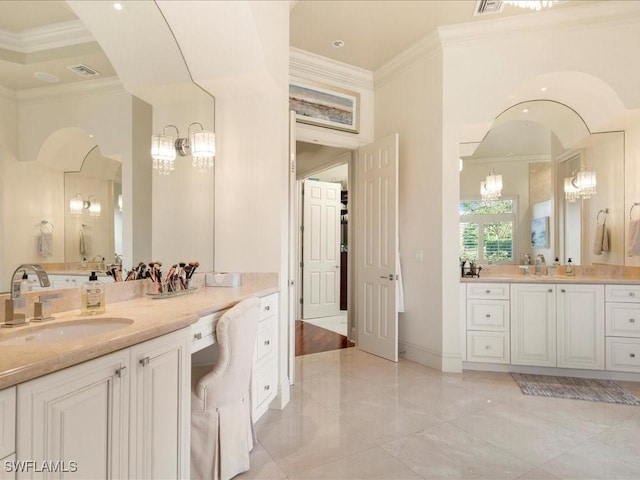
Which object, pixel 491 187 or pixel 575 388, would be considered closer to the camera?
pixel 575 388

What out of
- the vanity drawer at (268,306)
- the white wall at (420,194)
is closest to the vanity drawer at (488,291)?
the white wall at (420,194)

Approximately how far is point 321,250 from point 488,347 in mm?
3193

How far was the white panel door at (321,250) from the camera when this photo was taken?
5.76 metres

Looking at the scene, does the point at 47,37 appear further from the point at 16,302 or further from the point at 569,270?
the point at 569,270

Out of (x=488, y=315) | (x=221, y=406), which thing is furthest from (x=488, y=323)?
(x=221, y=406)

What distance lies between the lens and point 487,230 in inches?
146

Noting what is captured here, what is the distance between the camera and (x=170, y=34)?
7.16ft

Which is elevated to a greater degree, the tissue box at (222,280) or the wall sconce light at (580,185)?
the wall sconce light at (580,185)

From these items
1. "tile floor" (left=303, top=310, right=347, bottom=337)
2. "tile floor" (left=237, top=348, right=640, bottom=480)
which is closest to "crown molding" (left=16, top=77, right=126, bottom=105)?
"tile floor" (left=237, top=348, right=640, bottom=480)

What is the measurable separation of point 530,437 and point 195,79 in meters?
3.17

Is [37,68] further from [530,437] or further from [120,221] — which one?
[530,437]

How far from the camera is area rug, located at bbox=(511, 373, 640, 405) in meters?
2.71

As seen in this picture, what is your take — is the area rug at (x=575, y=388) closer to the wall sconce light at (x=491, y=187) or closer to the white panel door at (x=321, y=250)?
the wall sconce light at (x=491, y=187)

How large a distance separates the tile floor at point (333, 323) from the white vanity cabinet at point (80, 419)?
3.78 metres
